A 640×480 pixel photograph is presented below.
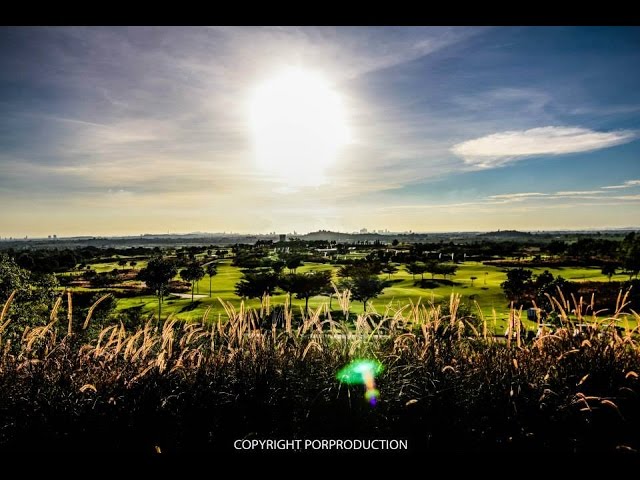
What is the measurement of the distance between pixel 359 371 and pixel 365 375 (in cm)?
7

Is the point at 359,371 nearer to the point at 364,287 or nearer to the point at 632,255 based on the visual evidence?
the point at 364,287

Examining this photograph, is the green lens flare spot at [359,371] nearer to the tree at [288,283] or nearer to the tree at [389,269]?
the tree at [288,283]

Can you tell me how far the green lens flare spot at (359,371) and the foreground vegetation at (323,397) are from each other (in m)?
0.05

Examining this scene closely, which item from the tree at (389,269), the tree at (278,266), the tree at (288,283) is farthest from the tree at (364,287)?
the tree at (389,269)

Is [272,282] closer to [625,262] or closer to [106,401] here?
[106,401]

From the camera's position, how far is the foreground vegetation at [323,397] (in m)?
3.03

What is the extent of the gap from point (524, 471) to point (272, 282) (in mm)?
45026

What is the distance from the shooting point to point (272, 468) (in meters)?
2.73

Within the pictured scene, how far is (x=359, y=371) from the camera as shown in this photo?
3.48 meters

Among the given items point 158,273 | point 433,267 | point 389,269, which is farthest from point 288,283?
point 389,269

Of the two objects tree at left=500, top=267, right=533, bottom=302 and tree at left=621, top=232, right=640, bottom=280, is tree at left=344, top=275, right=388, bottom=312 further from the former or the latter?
tree at left=621, top=232, right=640, bottom=280

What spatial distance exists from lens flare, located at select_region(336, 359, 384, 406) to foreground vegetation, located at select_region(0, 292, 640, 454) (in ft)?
0.17

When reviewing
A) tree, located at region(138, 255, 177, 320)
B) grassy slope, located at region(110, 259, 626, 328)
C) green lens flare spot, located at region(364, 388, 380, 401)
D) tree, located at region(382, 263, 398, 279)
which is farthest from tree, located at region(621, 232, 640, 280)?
green lens flare spot, located at region(364, 388, 380, 401)

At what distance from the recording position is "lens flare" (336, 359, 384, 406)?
3.30 m
